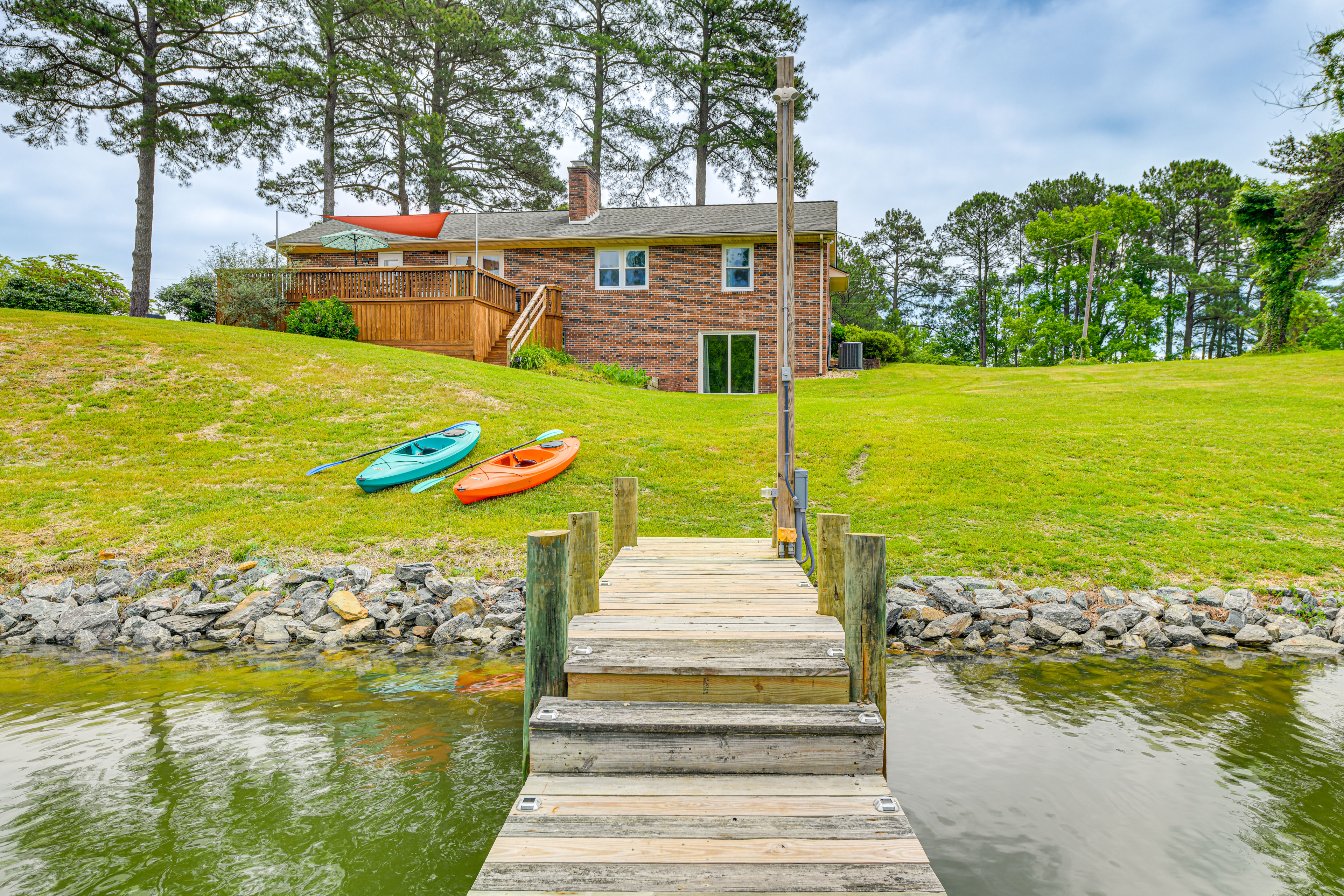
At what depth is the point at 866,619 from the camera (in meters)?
3.57

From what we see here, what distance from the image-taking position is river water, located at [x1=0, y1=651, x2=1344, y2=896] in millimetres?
3664

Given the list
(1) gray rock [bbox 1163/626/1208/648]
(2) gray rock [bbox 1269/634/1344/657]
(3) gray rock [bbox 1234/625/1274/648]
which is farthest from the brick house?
(2) gray rock [bbox 1269/634/1344/657]

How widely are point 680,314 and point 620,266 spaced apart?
2538mm

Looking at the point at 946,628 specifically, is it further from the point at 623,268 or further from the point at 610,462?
the point at 623,268

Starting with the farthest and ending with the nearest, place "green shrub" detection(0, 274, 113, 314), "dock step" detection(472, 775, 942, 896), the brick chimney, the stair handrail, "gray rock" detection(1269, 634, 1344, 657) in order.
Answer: the brick chimney → the stair handrail → "green shrub" detection(0, 274, 113, 314) → "gray rock" detection(1269, 634, 1344, 657) → "dock step" detection(472, 775, 942, 896)

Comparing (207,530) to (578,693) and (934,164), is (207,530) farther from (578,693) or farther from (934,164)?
(934,164)

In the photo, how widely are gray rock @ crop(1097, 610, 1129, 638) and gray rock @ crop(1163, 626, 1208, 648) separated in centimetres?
37

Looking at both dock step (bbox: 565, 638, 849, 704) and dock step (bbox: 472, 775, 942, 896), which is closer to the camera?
dock step (bbox: 472, 775, 942, 896)

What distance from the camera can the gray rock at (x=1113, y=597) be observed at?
745cm

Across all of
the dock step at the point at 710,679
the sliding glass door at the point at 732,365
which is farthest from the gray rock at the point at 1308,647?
the sliding glass door at the point at 732,365

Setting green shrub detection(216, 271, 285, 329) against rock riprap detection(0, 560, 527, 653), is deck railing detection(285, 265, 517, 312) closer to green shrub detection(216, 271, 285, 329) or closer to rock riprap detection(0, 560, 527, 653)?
green shrub detection(216, 271, 285, 329)

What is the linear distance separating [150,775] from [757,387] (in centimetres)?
1932

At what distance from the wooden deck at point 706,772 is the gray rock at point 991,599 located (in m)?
3.92

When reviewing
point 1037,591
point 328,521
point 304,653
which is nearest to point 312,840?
point 304,653
